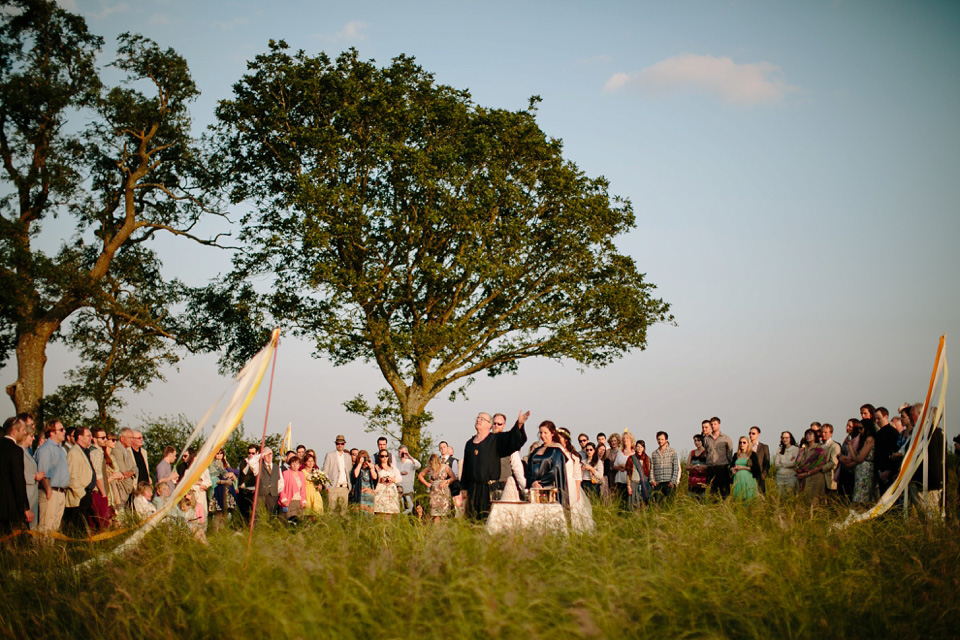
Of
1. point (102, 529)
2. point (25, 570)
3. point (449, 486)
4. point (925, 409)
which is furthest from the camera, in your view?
point (449, 486)

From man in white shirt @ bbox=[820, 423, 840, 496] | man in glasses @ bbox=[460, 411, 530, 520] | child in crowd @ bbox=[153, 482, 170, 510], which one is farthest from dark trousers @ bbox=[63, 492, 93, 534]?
man in white shirt @ bbox=[820, 423, 840, 496]

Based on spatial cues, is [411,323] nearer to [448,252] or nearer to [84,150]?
[448,252]

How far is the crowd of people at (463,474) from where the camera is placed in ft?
32.8

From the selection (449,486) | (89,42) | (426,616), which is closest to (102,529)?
(449,486)

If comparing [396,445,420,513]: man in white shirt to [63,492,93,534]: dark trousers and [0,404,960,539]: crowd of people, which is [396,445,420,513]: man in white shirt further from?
[63,492,93,534]: dark trousers

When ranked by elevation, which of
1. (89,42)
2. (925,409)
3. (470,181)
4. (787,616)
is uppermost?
(89,42)

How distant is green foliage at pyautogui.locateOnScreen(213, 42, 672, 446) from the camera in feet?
69.6

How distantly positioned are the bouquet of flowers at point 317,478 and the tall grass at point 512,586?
7.10 m

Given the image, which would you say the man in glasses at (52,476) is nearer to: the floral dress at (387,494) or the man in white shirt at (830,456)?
the floral dress at (387,494)

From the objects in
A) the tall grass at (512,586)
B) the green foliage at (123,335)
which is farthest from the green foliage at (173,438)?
the tall grass at (512,586)

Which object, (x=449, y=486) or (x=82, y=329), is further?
(x=82, y=329)

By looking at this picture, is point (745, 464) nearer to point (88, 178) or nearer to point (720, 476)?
point (720, 476)

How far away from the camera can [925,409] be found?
9.06 m

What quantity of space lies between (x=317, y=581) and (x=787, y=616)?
324cm
